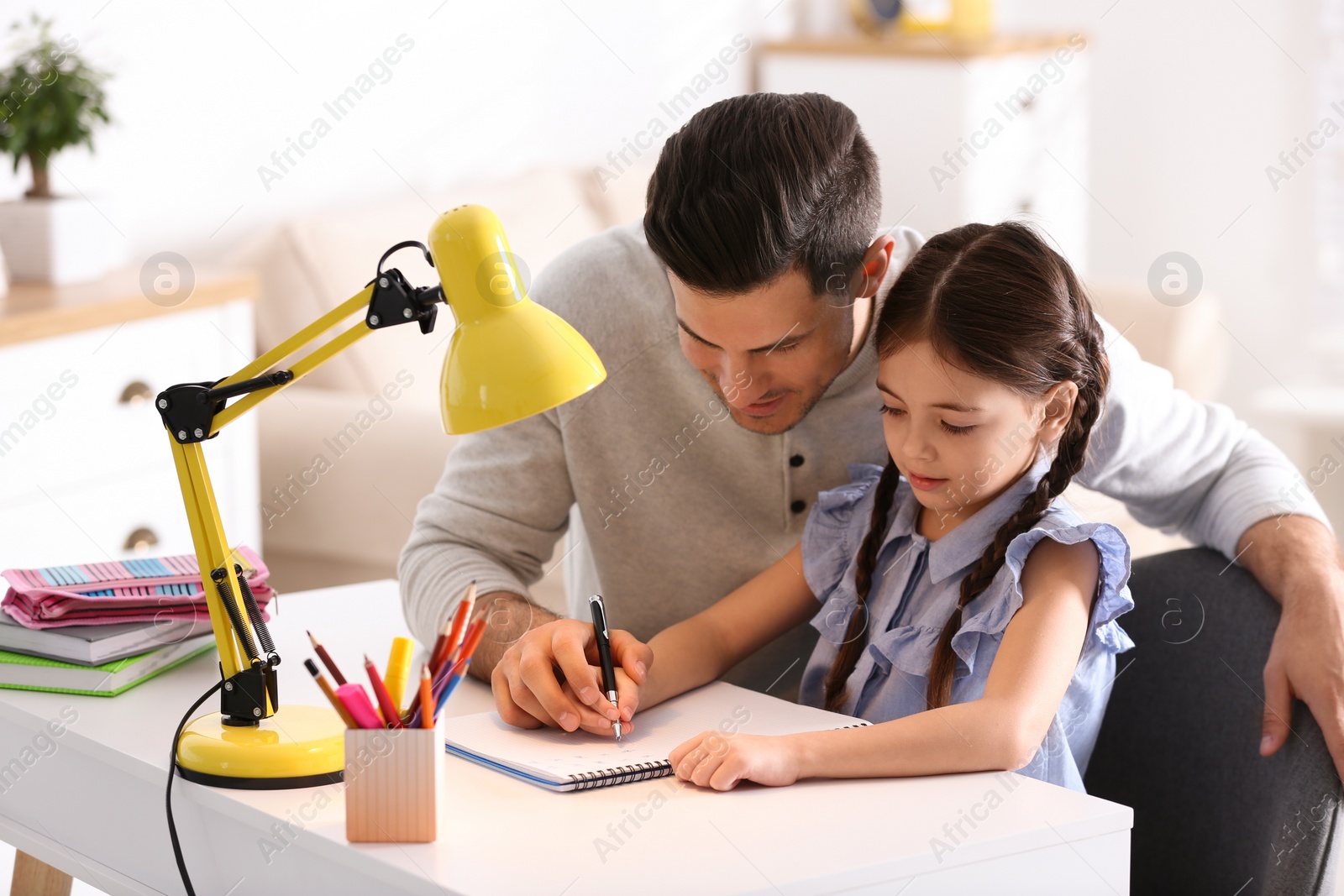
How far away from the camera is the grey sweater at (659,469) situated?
143cm

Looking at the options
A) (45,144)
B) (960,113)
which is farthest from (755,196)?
(960,113)

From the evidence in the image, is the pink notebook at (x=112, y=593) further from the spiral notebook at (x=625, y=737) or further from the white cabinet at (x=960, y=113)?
the white cabinet at (x=960, y=113)

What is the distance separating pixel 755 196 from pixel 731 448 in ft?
1.24

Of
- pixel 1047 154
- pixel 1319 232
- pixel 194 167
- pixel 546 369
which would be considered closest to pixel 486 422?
pixel 546 369

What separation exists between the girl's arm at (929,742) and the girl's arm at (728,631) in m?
0.17

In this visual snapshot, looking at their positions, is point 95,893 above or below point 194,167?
below

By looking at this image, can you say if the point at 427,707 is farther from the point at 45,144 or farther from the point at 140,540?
the point at 45,144

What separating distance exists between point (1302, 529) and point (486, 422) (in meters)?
0.85

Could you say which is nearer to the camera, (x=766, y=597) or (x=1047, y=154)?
(x=766, y=597)

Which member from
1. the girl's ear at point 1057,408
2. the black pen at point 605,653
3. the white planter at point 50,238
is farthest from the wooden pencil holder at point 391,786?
the white planter at point 50,238

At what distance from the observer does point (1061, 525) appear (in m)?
1.16

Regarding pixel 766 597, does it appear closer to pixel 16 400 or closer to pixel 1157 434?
pixel 1157 434

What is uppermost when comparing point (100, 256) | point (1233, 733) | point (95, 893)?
point (100, 256)

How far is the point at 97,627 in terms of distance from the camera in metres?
1.18
